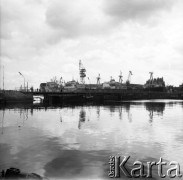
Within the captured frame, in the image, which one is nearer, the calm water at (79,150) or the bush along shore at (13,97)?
the calm water at (79,150)

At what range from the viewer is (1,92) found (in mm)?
118875

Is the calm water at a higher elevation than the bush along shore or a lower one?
lower

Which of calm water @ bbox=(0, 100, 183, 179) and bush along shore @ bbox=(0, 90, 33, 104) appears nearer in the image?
calm water @ bbox=(0, 100, 183, 179)

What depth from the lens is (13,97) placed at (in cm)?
A: 12050

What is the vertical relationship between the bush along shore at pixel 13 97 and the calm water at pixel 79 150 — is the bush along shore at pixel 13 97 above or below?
above

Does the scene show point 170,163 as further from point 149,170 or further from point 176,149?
point 176,149

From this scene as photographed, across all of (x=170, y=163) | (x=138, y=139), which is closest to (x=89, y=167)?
(x=170, y=163)

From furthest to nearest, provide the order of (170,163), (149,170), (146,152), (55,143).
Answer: (55,143) < (146,152) < (170,163) < (149,170)

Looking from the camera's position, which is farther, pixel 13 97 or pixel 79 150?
pixel 13 97

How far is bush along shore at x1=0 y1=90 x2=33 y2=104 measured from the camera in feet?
376

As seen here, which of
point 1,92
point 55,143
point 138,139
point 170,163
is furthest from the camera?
point 1,92

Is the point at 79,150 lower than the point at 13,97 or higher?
lower

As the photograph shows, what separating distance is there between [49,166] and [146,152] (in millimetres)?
10266

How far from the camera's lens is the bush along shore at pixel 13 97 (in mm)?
114738
